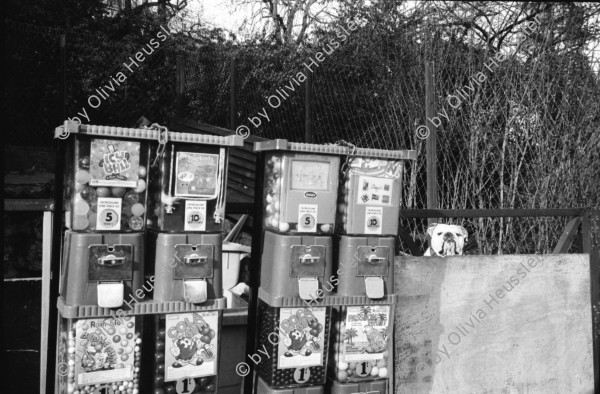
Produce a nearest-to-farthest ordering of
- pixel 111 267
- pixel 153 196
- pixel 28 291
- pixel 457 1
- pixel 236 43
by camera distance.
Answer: pixel 111 267, pixel 153 196, pixel 28 291, pixel 457 1, pixel 236 43

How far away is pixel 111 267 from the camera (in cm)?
244

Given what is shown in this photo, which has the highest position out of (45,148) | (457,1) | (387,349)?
(457,1)

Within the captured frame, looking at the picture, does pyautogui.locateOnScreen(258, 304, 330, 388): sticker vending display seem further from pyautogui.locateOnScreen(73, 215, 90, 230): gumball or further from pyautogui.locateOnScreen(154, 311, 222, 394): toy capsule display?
pyautogui.locateOnScreen(73, 215, 90, 230): gumball

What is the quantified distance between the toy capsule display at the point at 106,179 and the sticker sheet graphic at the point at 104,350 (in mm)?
418

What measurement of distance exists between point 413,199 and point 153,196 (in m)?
3.20

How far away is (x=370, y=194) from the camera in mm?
2904

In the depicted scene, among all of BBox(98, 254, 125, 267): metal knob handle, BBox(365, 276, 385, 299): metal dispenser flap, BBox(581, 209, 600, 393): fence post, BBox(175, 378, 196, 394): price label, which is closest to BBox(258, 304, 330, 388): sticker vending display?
BBox(365, 276, 385, 299): metal dispenser flap

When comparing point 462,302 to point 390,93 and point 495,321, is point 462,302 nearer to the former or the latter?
point 495,321

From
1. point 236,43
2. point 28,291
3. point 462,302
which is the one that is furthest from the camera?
point 236,43

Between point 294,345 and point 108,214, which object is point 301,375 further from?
point 108,214

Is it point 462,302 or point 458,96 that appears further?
point 458,96

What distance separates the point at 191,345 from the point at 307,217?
82 cm

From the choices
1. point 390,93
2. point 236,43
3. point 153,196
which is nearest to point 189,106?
point 236,43

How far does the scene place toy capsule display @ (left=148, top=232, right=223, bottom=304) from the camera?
2533 millimetres
